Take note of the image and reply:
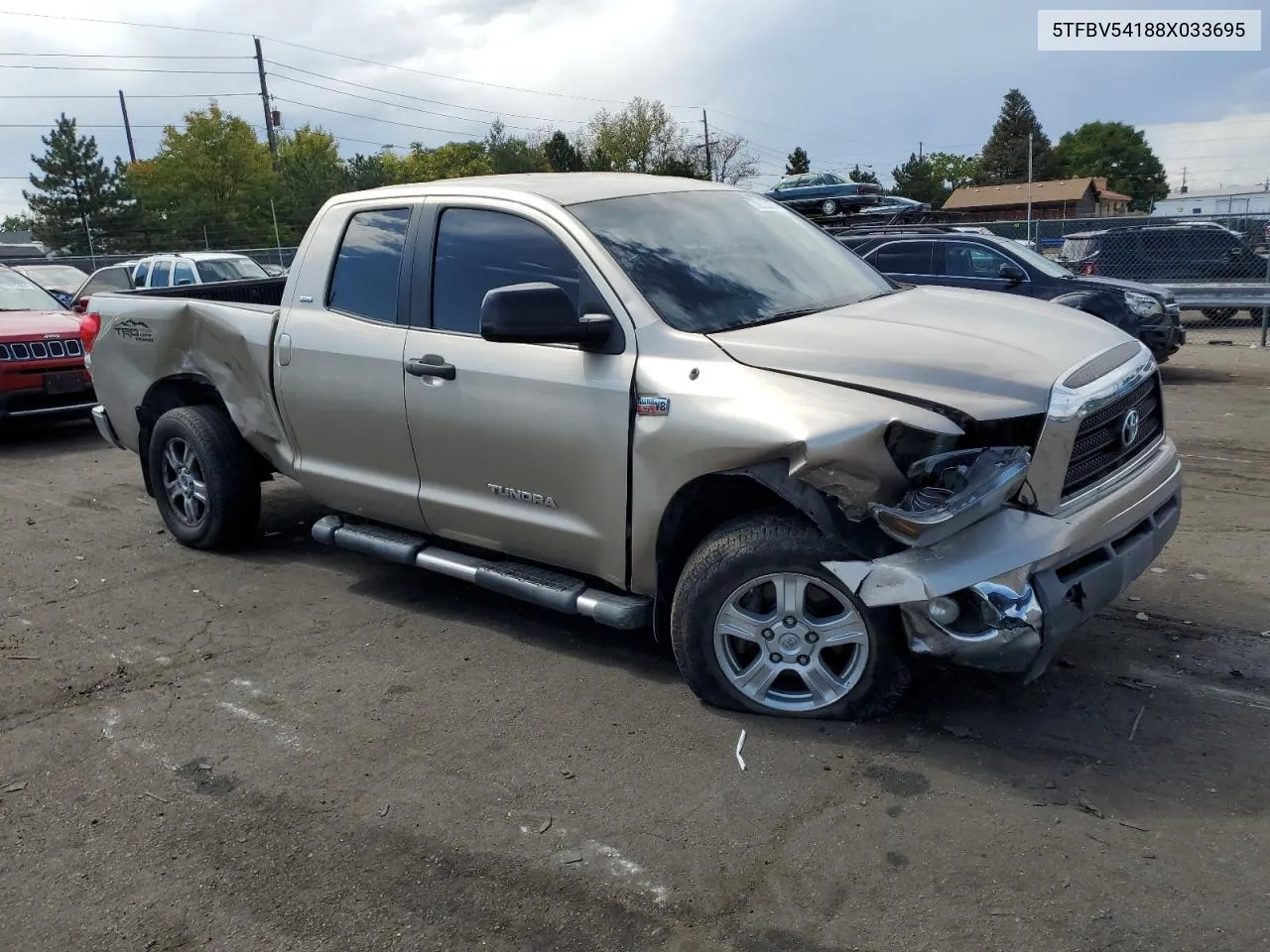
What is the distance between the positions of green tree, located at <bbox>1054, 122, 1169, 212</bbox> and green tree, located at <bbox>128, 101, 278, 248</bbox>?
85426 mm

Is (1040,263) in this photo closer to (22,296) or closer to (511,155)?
(22,296)

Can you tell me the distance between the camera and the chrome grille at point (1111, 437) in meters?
3.65

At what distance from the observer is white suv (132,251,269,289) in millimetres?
17984

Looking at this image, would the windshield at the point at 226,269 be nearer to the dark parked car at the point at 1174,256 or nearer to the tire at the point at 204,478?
the tire at the point at 204,478

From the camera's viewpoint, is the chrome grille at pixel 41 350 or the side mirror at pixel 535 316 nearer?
the side mirror at pixel 535 316

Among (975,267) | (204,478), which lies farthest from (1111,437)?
(975,267)

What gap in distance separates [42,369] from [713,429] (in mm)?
8363

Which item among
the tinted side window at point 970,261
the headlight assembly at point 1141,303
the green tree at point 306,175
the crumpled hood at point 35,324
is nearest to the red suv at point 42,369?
the crumpled hood at point 35,324

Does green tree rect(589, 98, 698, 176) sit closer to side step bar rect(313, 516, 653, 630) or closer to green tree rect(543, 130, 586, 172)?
green tree rect(543, 130, 586, 172)

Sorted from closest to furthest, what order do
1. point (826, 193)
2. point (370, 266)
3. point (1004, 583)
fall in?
point (1004, 583) → point (370, 266) → point (826, 193)

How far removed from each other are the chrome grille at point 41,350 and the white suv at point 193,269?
7698 millimetres

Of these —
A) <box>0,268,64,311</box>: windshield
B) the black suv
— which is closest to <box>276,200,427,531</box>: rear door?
<box>0,268,64,311</box>: windshield

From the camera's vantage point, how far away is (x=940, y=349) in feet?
12.4

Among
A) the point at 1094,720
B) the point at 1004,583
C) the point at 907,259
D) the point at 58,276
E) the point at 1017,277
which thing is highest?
the point at 58,276
